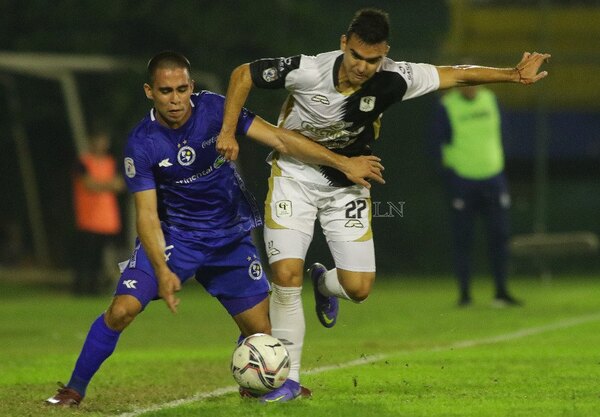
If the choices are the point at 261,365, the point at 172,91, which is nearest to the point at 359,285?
the point at 261,365

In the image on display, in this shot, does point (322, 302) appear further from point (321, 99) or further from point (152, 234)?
point (152, 234)

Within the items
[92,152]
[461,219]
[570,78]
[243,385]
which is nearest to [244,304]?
[243,385]

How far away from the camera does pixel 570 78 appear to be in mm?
18922

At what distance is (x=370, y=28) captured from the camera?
7.18 metres

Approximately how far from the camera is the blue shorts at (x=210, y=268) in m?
7.18

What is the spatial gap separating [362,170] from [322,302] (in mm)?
1276

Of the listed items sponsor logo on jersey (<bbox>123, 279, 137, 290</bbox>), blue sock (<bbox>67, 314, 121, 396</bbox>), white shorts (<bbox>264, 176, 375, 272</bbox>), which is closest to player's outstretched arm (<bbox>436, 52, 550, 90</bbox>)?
white shorts (<bbox>264, 176, 375, 272</bbox>)

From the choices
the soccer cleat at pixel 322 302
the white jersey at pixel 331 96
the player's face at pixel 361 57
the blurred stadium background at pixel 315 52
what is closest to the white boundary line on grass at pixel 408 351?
the soccer cleat at pixel 322 302

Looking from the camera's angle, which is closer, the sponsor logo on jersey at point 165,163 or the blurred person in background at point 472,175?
the sponsor logo on jersey at point 165,163

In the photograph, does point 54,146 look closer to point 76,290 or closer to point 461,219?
point 76,290

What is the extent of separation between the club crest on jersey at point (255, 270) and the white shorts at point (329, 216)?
8 centimetres

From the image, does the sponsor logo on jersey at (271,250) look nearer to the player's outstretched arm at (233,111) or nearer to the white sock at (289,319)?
the white sock at (289,319)

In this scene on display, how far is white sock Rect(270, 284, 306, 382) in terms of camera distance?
7543mm

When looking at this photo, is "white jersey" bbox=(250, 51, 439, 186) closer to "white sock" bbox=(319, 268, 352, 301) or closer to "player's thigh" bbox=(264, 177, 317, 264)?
"player's thigh" bbox=(264, 177, 317, 264)
